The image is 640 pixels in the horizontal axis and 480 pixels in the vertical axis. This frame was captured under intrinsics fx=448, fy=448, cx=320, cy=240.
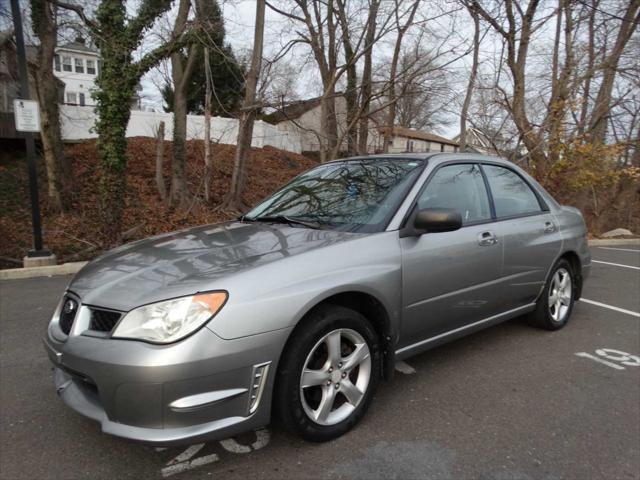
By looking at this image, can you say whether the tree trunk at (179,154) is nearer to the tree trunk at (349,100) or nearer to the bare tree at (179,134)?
the bare tree at (179,134)

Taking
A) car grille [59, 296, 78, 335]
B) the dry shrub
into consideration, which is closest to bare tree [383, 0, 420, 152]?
the dry shrub

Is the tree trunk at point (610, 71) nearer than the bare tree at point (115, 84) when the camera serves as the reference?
No

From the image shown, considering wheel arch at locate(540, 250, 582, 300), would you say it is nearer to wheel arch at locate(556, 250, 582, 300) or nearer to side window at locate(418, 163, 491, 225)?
wheel arch at locate(556, 250, 582, 300)

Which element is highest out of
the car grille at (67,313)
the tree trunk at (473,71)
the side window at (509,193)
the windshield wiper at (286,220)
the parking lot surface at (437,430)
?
Result: the tree trunk at (473,71)

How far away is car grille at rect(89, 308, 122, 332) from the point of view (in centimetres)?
213

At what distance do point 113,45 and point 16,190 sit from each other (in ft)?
25.4

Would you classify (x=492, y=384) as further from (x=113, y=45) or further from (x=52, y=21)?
(x=52, y=21)

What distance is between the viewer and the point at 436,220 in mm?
2730

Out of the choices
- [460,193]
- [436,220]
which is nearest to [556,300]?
[460,193]

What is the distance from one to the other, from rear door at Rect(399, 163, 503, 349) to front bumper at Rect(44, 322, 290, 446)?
110 centimetres

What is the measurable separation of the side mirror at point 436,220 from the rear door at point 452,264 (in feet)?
0.41

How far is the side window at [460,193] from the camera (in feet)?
10.5

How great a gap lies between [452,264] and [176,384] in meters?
1.94

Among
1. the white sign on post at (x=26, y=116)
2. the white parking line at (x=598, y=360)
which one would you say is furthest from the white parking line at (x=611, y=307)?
the white sign on post at (x=26, y=116)
